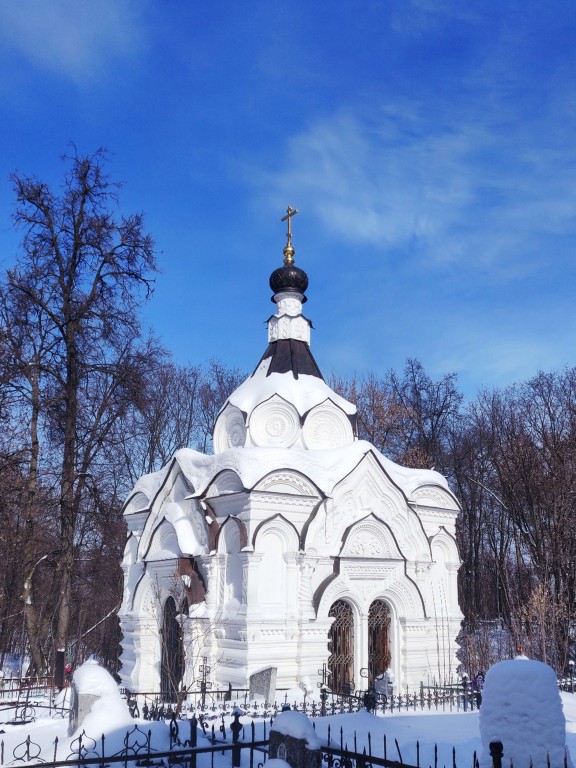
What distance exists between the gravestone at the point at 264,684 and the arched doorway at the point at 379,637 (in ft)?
12.5

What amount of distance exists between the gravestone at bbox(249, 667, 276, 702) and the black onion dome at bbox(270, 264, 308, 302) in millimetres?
10439

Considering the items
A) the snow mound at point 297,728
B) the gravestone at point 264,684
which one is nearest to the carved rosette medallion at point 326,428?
the gravestone at point 264,684

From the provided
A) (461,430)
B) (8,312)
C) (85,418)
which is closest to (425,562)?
(85,418)

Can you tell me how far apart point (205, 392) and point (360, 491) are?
17928 mm

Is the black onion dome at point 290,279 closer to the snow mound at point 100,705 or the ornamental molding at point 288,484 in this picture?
the ornamental molding at point 288,484

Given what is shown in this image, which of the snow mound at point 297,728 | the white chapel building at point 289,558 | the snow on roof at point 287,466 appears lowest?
the snow mound at point 297,728

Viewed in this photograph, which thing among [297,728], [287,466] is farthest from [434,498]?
[297,728]

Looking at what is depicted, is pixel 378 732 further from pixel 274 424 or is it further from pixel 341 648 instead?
pixel 274 424

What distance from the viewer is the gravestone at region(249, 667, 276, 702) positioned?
40.2ft

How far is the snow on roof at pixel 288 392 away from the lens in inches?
679

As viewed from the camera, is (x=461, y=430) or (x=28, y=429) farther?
(x=461, y=430)

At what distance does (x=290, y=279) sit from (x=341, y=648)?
9566 mm

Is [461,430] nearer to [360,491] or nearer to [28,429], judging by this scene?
[360,491]

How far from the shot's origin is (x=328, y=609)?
14.6 metres
